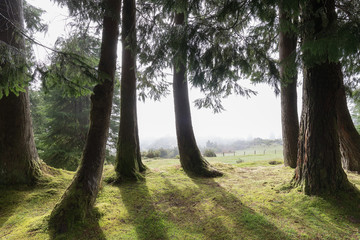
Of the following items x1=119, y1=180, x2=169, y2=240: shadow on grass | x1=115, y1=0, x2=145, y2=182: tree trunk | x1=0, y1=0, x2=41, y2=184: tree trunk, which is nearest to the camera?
x1=119, y1=180, x2=169, y2=240: shadow on grass

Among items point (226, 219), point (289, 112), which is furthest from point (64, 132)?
point (289, 112)

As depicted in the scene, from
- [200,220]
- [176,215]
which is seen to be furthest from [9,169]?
[200,220]

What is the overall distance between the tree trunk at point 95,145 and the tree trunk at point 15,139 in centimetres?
196

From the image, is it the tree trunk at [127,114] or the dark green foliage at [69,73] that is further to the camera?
the tree trunk at [127,114]

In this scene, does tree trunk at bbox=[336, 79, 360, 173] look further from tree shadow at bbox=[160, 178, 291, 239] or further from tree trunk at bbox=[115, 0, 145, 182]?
tree trunk at bbox=[115, 0, 145, 182]

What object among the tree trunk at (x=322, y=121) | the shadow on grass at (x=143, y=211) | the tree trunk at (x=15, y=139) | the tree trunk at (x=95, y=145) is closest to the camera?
the shadow on grass at (x=143, y=211)

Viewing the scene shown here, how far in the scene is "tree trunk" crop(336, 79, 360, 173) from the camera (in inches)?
213

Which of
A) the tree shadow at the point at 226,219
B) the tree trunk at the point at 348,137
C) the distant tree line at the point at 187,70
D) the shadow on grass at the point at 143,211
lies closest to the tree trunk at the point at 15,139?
the distant tree line at the point at 187,70

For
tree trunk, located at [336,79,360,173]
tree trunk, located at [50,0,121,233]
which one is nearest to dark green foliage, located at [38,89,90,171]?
tree trunk, located at [50,0,121,233]

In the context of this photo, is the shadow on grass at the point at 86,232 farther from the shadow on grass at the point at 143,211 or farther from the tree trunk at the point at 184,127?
the tree trunk at the point at 184,127

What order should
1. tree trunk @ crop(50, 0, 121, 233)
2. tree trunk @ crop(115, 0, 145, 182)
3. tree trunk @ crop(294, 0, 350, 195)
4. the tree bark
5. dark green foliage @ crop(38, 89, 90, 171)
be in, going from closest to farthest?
tree trunk @ crop(50, 0, 121, 233) < tree trunk @ crop(294, 0, 350, 195) < tree trunk @ crop(115, 0, 145, 182) < the tree bark < dark green foliage @ crop(38, 89, 90, 171)

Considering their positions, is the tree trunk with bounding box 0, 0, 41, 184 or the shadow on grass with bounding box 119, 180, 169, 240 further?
the tree trunk with bounding box 0, 0, 41, 184

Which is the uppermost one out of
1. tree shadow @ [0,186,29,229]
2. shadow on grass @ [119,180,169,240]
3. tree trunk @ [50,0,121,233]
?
tree trunk @ [50,0,121,233]

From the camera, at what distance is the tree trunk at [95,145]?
2957mm
